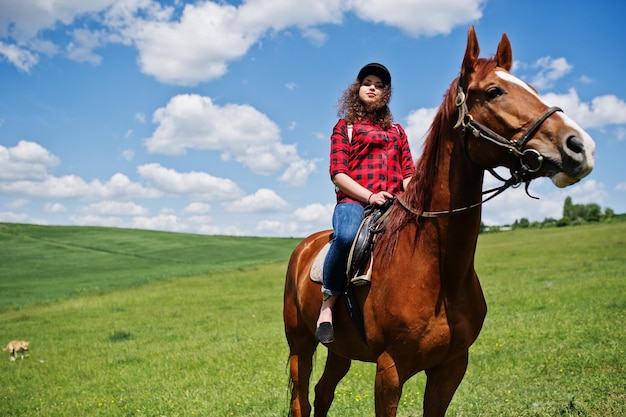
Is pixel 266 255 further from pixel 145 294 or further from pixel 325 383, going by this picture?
pixel 325 383

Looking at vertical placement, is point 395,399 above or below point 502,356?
Result: above

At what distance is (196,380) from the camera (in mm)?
9516

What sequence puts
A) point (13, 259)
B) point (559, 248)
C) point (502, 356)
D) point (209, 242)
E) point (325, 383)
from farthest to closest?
point (209, 242) < point (13, 259) < point (559, 248) < point (502, 356) < point (325, 383)

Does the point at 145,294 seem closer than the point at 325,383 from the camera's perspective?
No

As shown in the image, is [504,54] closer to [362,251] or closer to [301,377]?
[362,251]

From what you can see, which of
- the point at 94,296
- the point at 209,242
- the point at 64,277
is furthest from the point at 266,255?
the point at 94,296

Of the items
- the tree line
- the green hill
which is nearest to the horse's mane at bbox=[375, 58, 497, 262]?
the green hill

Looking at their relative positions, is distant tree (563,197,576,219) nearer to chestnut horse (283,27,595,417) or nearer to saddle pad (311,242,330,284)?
saddle pad (311,242,330,284)

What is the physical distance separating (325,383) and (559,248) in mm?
33136

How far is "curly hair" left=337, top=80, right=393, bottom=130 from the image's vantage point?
448 cm

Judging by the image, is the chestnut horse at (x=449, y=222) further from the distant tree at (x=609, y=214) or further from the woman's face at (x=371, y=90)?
the distant tree at (x=609, y=214)

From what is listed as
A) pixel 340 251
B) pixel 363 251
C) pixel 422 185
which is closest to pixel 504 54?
pixel 422 185

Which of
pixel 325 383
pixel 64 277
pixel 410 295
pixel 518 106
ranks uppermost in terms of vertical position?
pixel 518 106

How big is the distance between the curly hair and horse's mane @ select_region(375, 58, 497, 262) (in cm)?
82
